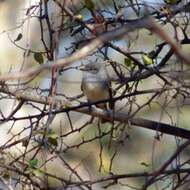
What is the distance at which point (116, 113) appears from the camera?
87.7 inches

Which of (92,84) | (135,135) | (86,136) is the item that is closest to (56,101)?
(92,84)

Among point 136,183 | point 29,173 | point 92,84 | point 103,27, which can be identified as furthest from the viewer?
point 136,183

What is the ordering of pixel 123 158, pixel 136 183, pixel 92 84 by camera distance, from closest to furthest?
pixel 92 84 → pixel 136 183 → pixel 123 158

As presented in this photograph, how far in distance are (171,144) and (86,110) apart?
1800mm

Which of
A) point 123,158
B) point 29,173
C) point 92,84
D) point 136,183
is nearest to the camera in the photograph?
point 29,173

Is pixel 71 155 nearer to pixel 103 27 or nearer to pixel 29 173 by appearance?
pixel 29 173

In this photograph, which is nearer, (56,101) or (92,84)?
(56,101)

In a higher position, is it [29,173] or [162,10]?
[162,10]

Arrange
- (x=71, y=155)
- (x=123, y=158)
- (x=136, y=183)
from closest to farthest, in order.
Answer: (x=136, y=183)
(x=71, y=155)
(x=123, y=158)

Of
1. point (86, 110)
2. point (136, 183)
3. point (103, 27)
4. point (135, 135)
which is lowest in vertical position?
point (136, 183)

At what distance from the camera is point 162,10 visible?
2.29 metres

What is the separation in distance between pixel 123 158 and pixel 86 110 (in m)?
2.15

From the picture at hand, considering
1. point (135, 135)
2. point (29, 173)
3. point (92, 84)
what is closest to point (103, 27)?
point (29, 173)

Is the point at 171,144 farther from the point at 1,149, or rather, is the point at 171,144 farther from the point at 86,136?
the point at 1,149
